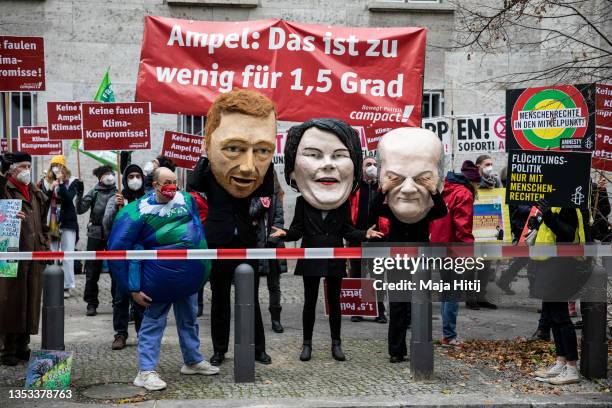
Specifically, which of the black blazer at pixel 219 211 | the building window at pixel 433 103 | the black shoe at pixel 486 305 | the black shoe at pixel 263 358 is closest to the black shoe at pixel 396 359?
the black shoe at pixel 263 358

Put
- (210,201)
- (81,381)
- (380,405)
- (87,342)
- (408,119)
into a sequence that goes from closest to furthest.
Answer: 1. (380,405)
2. (81,381)
3. (210,201)
4. (87,342)
5. (408,119)

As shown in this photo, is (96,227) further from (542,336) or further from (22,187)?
(542,336)

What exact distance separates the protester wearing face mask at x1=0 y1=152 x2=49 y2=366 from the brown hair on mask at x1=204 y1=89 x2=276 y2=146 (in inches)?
72.5

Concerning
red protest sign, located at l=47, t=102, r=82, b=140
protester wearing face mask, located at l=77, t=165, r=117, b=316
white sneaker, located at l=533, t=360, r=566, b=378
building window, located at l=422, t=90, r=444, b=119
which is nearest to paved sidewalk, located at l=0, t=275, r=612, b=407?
white sneaker, located at l=533, t=360, r=566, b=378

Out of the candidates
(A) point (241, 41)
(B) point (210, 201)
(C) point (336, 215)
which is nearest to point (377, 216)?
(C) point (336, 215)

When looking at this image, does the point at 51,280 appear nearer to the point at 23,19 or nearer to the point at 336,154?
the point at 336,154

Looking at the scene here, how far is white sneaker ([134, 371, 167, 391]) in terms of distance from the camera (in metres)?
7.45

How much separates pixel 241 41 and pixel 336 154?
7.76 feet

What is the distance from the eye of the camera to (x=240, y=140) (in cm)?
814

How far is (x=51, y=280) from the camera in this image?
7.15 m

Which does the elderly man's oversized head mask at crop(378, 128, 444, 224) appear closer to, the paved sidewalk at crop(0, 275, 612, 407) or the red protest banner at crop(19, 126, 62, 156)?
the paved sidewalk at crop(0, 275, 612, 407)

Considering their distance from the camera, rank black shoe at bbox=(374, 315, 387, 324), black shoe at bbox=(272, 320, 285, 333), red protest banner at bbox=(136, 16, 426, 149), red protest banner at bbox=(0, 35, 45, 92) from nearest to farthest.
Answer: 1. red protest banner at bbox=(136, 16, 426, 149)
2. black shoe at bbox=(272, 320, 285, 333)
3. red protest banner at bbox=(0, 35, 45, 92)
4. black shoe at bbox=(374, 315, 387, 324)

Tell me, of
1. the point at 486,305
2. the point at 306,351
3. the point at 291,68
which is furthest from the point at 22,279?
the point at 486,305

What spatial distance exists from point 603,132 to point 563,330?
210 centimetres
